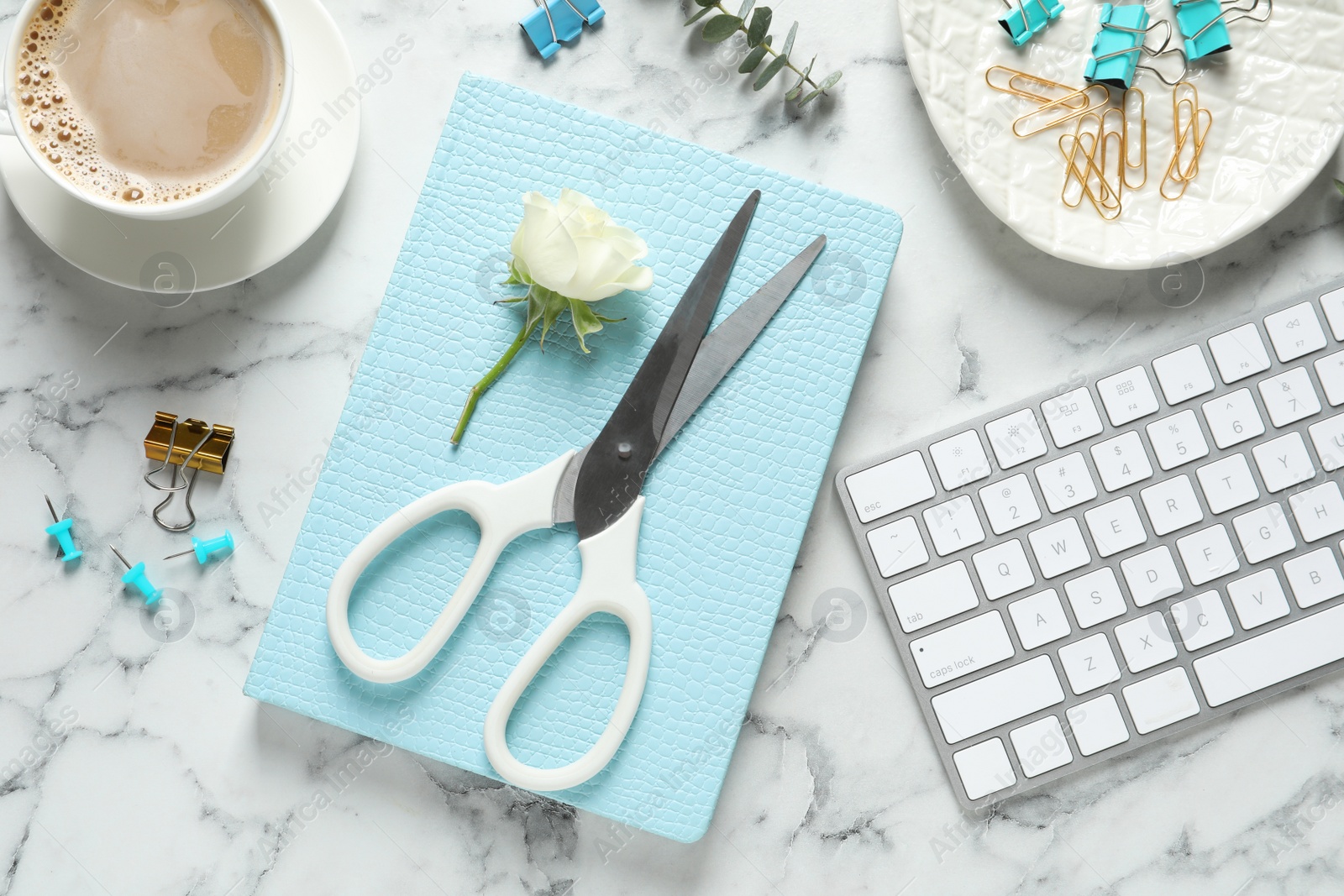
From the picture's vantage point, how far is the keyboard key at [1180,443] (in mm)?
719

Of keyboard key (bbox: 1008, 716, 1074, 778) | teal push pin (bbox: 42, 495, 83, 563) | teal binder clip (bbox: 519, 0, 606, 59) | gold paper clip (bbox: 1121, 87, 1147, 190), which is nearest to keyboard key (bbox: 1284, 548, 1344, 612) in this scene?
keyboard key (bbox: 1008, 716, 1074, 778)

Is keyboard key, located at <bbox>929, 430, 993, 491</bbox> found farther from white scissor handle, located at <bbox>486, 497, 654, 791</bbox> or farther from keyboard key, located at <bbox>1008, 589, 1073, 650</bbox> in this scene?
white scissor handle, located at <bbox>486, 497, 654, 791</bbox>

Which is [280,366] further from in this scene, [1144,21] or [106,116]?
[1144,21]

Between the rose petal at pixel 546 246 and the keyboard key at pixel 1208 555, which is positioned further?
the keyboard key at pixel 1208 555

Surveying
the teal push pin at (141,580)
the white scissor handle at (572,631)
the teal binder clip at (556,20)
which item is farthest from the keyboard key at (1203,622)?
the teal push pin at (141,580)

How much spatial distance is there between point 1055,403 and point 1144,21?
0.98 ft

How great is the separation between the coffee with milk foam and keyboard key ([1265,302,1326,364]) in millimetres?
757

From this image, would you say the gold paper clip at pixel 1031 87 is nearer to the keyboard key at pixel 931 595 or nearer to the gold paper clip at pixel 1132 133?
the gold paper clip at pixel 1132 133

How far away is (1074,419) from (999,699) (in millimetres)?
225

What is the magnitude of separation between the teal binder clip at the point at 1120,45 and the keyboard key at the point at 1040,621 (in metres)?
0.40

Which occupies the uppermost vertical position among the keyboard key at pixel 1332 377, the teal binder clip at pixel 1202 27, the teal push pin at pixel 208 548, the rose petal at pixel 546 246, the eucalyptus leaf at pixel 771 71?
the teal binder clip at pixel 1202 27

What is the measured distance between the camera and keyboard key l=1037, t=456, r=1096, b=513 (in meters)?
0.72

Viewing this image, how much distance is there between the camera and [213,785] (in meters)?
0.73

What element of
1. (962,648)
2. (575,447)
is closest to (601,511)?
(575,447)
